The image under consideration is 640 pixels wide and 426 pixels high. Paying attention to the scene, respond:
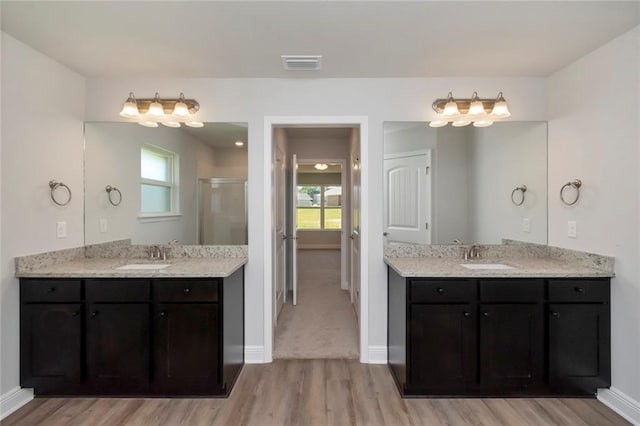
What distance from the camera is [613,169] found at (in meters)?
2.08

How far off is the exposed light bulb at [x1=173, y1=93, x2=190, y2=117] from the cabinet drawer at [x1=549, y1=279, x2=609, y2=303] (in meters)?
2.93

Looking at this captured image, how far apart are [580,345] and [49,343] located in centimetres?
350

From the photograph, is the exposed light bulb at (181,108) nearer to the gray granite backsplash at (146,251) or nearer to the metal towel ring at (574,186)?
the gray granite backsplash at (146,251)

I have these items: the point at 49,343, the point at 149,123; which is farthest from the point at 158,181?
the point at 49,343

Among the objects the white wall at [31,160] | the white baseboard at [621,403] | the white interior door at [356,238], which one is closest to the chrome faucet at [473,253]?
the white interior door at [356,238]

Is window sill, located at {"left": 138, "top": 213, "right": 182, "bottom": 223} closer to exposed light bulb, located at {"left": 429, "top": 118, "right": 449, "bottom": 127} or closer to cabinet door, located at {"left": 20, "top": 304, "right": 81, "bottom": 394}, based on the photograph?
cabinet door, located at {"left": 20, "top": 304, "right": 81, "bottom": 394}

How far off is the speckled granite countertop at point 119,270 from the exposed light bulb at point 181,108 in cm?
118

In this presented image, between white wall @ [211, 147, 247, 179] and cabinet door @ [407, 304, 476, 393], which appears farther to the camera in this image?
white wall @ [211, 147, 247, 179]

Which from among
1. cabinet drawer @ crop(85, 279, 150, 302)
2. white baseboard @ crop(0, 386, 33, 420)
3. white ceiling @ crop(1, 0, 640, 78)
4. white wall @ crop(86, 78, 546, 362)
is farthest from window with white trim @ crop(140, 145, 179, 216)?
white baseboard @ crop(0, 386, 33, 420)

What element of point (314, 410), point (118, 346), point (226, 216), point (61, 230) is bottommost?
point (314, 410)

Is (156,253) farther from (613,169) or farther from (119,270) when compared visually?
(613,169)

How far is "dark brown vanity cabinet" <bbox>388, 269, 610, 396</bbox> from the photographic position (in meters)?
2.10

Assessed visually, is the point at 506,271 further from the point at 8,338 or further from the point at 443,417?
the point at 8,338

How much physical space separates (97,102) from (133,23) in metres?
1.10
